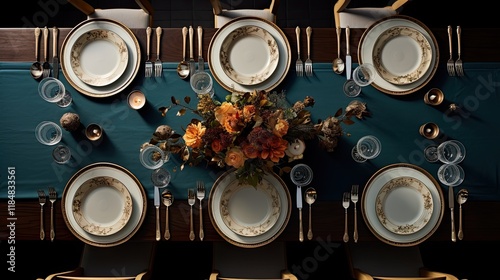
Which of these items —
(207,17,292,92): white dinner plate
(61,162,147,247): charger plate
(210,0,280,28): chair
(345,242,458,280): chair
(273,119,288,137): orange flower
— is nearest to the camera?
(273,119,288,137): orange flower

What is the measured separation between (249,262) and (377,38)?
130 centimetres

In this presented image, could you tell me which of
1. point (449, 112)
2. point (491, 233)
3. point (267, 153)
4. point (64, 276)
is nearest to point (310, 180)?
point (267, 153)

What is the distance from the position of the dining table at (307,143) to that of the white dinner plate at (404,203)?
3.3 inches

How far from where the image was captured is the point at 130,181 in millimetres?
1911

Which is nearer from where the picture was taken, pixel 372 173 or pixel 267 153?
pixel 267 153

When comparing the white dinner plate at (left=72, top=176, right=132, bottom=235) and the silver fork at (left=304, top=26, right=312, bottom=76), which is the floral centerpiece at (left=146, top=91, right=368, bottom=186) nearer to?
the silver fork at (left=304, top=26, right=312, bottom=76)

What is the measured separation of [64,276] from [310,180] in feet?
4.03

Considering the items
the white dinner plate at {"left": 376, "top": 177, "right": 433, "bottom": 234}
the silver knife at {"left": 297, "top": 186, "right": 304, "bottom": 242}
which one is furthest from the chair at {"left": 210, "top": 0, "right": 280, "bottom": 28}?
the white dinner plate at {"left": 376, "top": 177, "right": 433, "bottom": 234}

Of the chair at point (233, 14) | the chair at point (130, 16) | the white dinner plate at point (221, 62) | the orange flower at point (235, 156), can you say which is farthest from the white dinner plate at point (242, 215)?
Result: the chair at point (130, 16)

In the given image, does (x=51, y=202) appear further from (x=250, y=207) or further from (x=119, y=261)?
(x=250, y=207)

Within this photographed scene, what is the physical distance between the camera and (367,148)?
→ 1968 mm

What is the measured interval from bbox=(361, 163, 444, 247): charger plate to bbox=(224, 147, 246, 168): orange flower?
26.6 inches

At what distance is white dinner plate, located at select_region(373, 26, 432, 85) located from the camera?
2031 millimetres

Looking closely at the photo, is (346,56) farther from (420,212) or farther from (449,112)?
(420,212)
